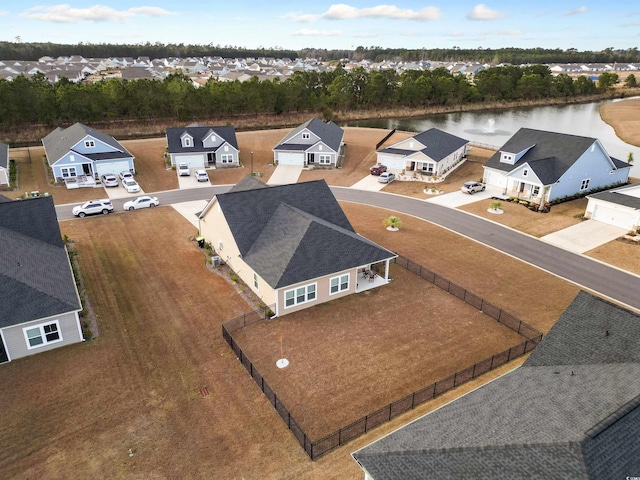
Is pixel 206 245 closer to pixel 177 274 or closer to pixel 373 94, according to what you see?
pixel 177 274

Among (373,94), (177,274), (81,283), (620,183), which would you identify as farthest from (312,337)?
(373,94)

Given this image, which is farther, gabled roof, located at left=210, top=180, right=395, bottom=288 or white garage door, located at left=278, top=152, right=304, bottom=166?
white garage door, located at left=278, top=152, right=304, bottom=166

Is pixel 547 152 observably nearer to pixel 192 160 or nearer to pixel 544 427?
pixel 192 160

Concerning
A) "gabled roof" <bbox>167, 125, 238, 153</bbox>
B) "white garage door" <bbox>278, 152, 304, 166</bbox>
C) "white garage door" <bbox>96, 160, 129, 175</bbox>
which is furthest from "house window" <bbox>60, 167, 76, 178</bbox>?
"white garage door" <bbox>278, 152, 304, 166</bbox>

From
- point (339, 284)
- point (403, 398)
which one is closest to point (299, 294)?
point (339, 284)

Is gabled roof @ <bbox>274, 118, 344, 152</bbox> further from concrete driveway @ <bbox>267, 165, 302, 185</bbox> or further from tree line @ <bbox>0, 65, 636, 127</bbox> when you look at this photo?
tree line @ <bbox>0, 65, 636, 127</bbox>

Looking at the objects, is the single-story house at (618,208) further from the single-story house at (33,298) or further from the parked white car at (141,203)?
the single-story house at (33,298)

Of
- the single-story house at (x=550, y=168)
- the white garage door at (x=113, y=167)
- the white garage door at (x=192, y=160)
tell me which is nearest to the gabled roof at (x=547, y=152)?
the single-story house at (x=550, y=168)
